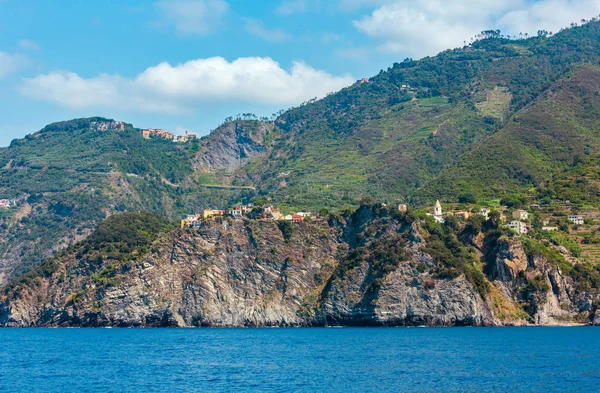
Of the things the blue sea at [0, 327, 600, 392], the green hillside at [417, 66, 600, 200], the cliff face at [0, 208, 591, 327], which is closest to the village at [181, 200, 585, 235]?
the cliff face at [0, 208, 591, 327]

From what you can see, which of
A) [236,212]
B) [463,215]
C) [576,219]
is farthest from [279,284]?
[576,219]

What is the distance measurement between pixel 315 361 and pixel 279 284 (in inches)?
2022

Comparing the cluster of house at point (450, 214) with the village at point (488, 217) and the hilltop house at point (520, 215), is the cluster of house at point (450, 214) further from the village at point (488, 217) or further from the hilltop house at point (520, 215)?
the hilltop house at point (520, 215)

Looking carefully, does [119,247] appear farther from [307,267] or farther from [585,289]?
[585,289]

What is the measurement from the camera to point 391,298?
118 metres

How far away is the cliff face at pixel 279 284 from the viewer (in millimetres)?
118375

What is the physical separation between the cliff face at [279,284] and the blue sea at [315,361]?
542 centimetres

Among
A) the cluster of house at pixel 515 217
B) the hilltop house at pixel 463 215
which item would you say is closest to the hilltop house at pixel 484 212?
the cluster of house at pixel 515 217

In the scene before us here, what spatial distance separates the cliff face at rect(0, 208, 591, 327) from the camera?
118 metres

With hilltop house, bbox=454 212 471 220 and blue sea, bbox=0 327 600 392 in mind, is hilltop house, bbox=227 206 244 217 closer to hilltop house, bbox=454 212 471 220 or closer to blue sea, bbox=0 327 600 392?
blue sea, bbox=0 327 600 392

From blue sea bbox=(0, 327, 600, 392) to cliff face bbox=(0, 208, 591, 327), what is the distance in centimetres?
542

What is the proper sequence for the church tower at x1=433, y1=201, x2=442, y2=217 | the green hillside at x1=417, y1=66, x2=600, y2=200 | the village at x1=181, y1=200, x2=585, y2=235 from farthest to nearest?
the green hillside at x1=417, y1=66, x2=600, y2=200, the church tower at x1=433, y1=201, x2=442, y2=217, the village at x1=181, y1=200, x2=585, y2=235

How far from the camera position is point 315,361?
78250 millimetres

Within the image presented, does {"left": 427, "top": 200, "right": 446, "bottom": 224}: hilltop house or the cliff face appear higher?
{"left": 427, "top": 200, "right": 446, "bottom": 224}: hilltop house
